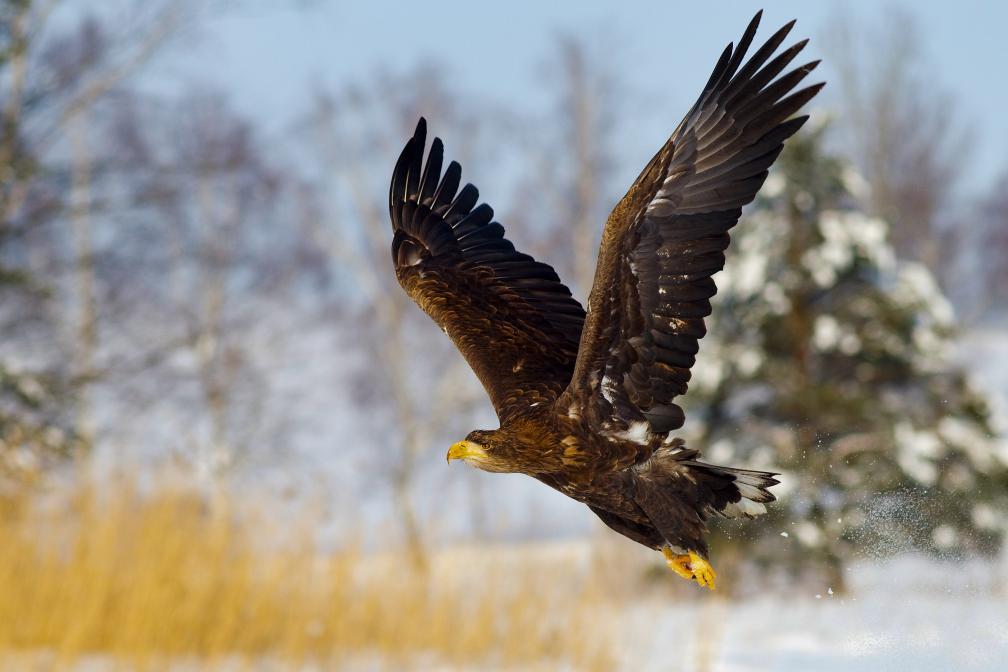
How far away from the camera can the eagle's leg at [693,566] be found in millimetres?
2146

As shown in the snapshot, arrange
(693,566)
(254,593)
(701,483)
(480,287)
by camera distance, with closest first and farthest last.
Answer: (693,566), (701,483), (480,287), (254,593)

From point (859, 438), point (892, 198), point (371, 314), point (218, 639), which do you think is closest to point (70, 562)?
Answer: point (218, 639)

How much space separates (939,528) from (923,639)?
312cm

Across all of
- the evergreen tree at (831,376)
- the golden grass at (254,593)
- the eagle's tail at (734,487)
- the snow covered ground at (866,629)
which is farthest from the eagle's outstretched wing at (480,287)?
the evergreen tree at (831,376)

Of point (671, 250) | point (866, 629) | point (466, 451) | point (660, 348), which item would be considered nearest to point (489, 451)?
point (466, 451)

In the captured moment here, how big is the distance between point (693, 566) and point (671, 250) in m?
0.65

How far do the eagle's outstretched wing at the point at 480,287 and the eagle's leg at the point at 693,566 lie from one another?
1.39 ft

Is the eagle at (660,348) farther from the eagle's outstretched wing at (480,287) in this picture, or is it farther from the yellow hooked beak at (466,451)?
the eagle's outstretched wing at (480,287)

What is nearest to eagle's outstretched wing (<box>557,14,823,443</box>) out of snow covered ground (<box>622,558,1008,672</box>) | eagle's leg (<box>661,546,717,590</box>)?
eagle's leg (<box>661,546,717,590</box>)

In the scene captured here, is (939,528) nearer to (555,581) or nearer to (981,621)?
(981,621)

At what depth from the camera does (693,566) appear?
2.17 metres

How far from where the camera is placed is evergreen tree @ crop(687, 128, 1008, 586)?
790 centimetres

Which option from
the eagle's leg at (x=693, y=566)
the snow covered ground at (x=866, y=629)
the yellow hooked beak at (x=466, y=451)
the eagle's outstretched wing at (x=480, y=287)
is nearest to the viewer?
the yellow hooked beak at (x=466, y=451)

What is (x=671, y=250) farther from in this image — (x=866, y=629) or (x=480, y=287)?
(x=866, y=629)
